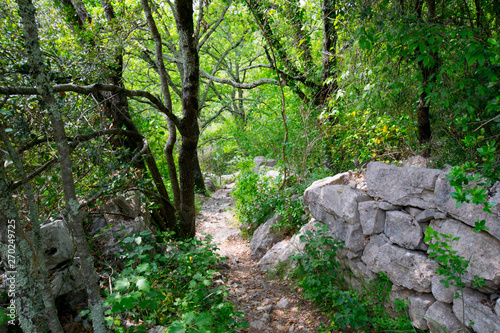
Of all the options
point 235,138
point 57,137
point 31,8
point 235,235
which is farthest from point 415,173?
point 235,138

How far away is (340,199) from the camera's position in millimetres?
3646

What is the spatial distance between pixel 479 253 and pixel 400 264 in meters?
0.73

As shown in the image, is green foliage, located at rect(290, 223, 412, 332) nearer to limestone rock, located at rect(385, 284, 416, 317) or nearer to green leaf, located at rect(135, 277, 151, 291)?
limestone rock, located at rect(385, 284, 416, 317)

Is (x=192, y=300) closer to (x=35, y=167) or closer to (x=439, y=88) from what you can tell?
(x=35, y=167)

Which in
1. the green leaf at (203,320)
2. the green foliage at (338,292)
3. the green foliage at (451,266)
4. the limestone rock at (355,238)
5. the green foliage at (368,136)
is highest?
the green foliage at (368,136)

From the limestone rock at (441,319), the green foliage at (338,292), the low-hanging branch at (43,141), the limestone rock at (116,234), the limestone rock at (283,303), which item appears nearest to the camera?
the limestone rock at (441,319)

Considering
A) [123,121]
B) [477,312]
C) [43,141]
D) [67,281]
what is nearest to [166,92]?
[123,121]

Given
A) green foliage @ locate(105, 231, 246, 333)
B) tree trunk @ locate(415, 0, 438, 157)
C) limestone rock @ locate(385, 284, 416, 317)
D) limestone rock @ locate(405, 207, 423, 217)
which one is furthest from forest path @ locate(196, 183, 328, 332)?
tree trunk @ locate(415, 0, 438, 157)

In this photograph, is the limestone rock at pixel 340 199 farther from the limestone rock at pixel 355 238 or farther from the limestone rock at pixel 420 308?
the limestone rock at pixel 420 308

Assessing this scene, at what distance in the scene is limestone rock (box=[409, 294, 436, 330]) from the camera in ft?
8.70

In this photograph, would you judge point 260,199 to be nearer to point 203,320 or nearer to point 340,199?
point 340,199

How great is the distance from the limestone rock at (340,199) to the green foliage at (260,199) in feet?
3.53

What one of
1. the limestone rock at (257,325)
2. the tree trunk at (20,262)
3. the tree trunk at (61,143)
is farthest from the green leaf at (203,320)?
the limestone rock at (257,325)

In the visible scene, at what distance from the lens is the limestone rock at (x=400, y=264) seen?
105 inches
